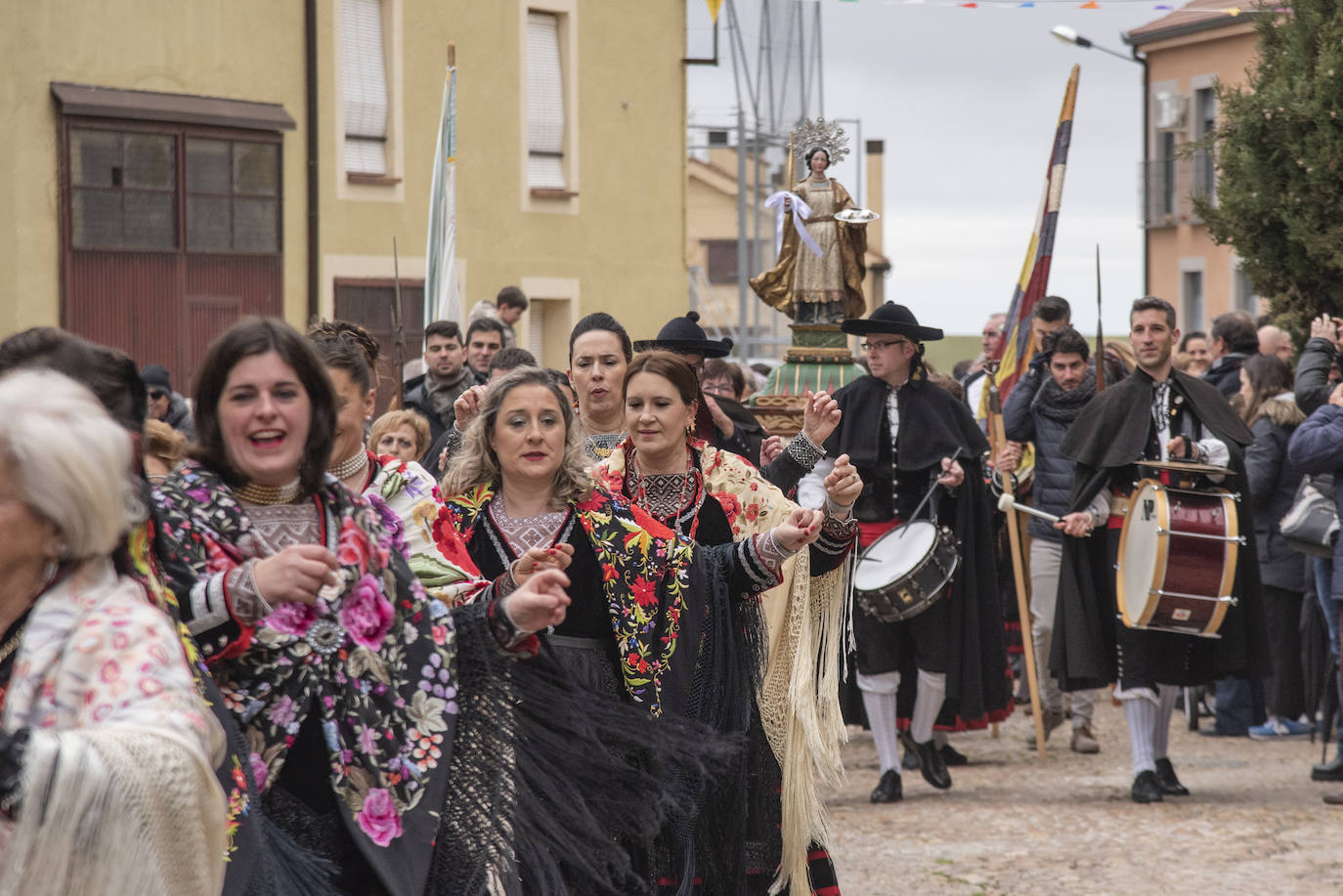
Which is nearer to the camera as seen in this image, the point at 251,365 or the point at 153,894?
the point at 153,894

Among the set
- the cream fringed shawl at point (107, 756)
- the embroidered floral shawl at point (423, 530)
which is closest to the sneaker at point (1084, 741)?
the embroidered floral shawl at point (423, 530)

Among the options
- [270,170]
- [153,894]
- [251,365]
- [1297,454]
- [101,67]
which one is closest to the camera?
[153,894]

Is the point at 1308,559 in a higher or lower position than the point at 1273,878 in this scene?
higher

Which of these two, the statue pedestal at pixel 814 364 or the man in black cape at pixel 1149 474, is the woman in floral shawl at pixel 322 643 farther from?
the statue pedestal at pixel 814 364

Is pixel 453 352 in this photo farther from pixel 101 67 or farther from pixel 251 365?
pixel 101 67

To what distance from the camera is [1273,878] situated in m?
6.95

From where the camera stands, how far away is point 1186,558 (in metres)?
8.23

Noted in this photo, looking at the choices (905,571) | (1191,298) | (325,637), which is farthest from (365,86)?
(1191,298)

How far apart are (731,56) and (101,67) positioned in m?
9.96

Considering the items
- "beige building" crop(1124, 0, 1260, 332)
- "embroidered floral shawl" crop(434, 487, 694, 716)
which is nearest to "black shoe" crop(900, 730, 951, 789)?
"embroidered floral shawl" crop(434, 487, 694, 716)

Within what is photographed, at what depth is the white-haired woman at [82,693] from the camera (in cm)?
242

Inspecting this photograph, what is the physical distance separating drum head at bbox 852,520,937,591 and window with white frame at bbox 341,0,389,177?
43.3 feet

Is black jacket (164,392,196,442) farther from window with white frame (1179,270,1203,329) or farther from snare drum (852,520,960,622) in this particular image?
window with white frame (1179,270,1203,329)

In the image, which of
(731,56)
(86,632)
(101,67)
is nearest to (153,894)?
(86,632)
